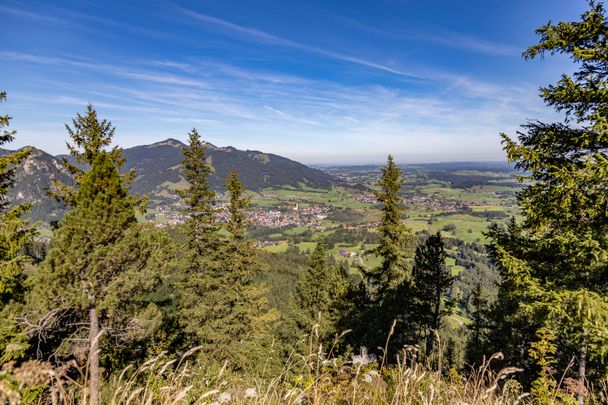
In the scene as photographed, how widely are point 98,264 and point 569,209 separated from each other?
13.0 metres

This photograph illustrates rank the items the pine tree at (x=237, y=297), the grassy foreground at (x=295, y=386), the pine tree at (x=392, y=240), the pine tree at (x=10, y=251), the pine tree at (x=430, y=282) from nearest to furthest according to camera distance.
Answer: the grassy foreground at (x=295, y=386) < the pine tree at (x=10, y=251) < the pine tree at (x=237, y=297) < the pine tree at (x=392, y=240) < the pine tree at (x=430, y=282)

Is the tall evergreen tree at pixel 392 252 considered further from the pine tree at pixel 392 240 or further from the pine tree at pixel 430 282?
the pine tree at pixel 430 282

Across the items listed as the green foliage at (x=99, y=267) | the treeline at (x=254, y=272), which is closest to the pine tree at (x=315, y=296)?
the treeline at (x=254, y=272)

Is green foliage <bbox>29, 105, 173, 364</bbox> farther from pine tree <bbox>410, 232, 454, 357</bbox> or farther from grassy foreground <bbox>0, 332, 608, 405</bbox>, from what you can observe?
pine tree <bbox>410, 232, 454, 357</bbox>

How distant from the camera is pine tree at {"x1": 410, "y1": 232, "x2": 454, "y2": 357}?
20516 millimetres

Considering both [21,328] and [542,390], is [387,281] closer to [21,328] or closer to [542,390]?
[542,390]

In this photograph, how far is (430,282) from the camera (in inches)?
824

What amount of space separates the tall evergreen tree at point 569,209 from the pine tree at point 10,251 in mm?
13698

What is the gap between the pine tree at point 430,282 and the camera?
2052 centimetres

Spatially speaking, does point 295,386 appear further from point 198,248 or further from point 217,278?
point 198,248

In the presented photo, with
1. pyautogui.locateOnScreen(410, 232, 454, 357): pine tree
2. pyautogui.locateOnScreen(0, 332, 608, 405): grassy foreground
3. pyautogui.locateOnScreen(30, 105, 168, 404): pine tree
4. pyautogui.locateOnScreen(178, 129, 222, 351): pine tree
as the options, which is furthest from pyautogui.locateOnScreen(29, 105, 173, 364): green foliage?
pyautogui.locateOnScreen(410, 232, 454, 357): pine tree

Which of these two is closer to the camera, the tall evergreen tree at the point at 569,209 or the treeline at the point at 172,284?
the tall evergreen tree at the point at 569,209

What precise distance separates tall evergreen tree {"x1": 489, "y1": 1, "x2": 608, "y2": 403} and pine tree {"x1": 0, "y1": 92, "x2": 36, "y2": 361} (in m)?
13.7

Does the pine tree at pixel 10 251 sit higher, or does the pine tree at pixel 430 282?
the pine tree at pixel 10 251
